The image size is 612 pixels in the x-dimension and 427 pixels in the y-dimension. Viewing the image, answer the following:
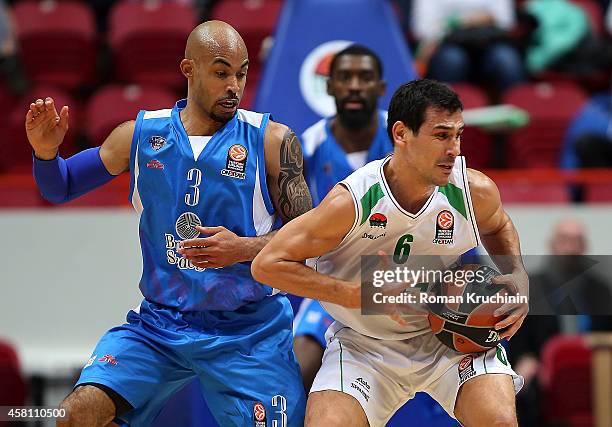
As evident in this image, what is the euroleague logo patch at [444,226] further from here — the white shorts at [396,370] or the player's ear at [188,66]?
the player's ear at [188,66]

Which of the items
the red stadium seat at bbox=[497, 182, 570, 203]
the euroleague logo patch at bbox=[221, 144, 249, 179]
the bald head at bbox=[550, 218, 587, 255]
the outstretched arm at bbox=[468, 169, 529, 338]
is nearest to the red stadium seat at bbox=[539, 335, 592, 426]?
the bald head at bbox=[550, 218, 587, 255]

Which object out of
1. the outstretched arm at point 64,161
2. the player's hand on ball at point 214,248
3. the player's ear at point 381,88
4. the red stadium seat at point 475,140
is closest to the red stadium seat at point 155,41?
the red stadium seat at point 475,140

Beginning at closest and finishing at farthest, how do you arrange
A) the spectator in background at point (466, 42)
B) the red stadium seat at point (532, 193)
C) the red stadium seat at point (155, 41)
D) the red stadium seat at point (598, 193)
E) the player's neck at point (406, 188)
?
the player's neck at point (406, 188) → the red stadium seat at point (532, 193) → the red stadium seat at point (598, 193) → the spectator in background at point (466, 42) → the red stadium seat at point (155, 41)

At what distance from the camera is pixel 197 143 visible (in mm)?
4953

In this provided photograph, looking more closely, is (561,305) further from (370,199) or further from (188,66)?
(188,66)

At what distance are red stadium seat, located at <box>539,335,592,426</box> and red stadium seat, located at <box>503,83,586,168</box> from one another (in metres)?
2.26

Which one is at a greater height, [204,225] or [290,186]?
[290,186]

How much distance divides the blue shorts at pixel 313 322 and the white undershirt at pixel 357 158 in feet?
2.93

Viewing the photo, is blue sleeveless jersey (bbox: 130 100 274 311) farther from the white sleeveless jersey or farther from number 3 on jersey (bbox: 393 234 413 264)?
number 3 on jersey (bbox: 393 234 413 264)

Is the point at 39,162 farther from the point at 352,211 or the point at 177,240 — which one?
the point at 352,211

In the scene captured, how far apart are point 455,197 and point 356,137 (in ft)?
5.79

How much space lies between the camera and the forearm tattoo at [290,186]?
4926 millimetres

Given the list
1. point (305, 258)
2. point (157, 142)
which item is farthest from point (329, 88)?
point (305, 258)

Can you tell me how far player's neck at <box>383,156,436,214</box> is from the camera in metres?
4.84
